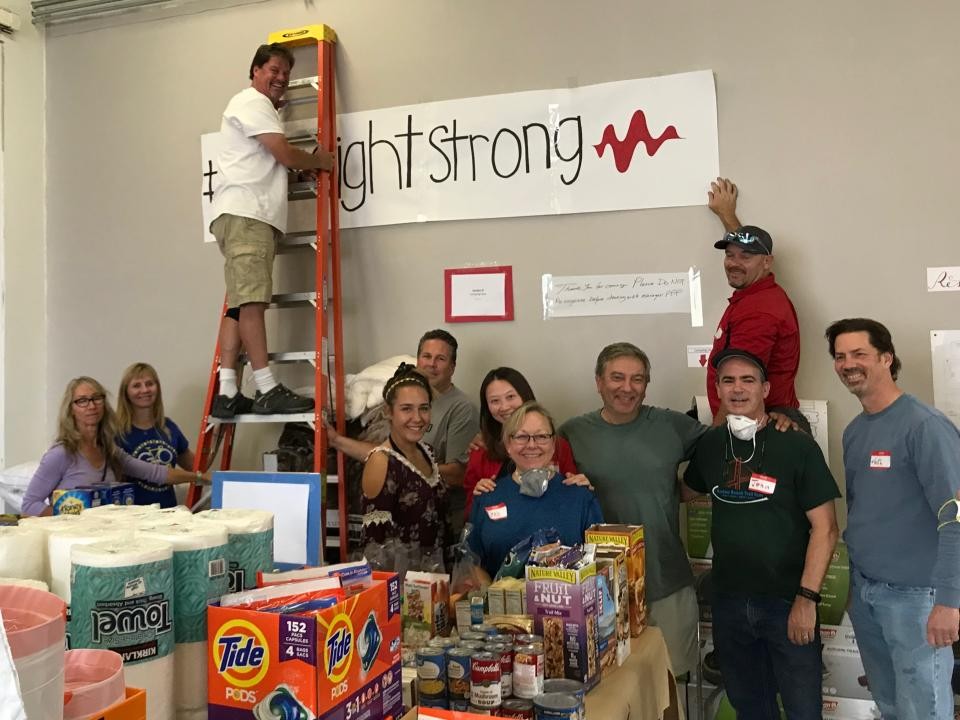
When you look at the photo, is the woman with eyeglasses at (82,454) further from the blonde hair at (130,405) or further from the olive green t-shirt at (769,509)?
the olive green t-shirt at (769,509)

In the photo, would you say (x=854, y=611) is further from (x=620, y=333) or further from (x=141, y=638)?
(x=141, y=638)

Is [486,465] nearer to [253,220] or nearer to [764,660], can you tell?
[764,660]

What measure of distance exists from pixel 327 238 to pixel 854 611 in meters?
2.57

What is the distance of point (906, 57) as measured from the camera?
2.89 m

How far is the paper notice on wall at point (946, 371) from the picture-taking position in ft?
9.25

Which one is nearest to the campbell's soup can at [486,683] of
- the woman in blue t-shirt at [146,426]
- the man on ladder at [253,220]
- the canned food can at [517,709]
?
the canned food can at [517,709]

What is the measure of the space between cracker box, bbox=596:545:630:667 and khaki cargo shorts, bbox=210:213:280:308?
1.93m

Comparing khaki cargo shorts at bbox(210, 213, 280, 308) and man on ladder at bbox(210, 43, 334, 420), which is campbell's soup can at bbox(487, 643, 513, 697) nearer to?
man on ladder at bbox(210, 43, 334, 420)

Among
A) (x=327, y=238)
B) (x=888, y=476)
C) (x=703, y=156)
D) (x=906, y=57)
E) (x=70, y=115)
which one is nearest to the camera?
(x=888, y=476)

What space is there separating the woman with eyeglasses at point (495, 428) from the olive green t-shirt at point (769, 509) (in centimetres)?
54

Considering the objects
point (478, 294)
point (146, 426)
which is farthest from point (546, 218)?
point (146, 426)

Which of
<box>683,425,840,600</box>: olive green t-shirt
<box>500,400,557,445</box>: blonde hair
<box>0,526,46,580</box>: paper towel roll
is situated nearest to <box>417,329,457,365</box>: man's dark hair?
<box>500,400,557,445</box>: blonde hair

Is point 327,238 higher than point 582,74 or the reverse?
the reverse

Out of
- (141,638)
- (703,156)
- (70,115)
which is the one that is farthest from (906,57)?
(70,115)
